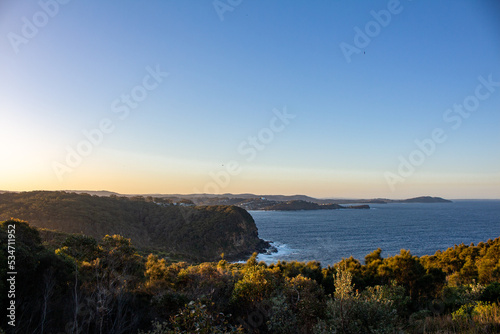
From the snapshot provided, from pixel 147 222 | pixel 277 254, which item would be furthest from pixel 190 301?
pixel 147 222

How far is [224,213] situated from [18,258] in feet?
237

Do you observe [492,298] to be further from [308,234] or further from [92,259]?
[308,234]

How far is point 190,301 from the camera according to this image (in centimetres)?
930

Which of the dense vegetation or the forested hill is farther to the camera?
the forested hill

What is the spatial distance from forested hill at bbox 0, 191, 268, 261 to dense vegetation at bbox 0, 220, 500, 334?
3474 centimetres

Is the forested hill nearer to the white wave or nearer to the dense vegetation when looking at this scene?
the white wave

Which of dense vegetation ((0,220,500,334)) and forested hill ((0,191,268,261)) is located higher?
dense vegetation ((0,220,500,334))

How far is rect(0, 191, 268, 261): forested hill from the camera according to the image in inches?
2000

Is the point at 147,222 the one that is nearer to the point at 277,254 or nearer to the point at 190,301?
the point at 277,254

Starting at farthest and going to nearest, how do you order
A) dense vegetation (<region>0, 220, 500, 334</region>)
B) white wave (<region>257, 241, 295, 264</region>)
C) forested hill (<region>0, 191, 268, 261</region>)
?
white wave (<region>257, 241, 295, 264</region>) < forested hill (<region>0, 191, 268, 261</region>) < dense vegetation (<region>0, 220, 500, 334</region>)

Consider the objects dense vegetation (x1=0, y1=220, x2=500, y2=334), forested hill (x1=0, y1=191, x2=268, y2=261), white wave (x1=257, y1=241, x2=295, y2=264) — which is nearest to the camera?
dense vegetation (x1=0, y1=220, x2=500, y2=334)

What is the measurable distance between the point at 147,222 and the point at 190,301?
68965mm

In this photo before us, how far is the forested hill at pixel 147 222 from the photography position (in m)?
50.8

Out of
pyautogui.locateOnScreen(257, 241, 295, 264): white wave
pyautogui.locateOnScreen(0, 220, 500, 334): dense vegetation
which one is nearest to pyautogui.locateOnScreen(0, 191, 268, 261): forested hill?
pyautogui.locateOnScreen(257, 241, 295, 264): white wave
